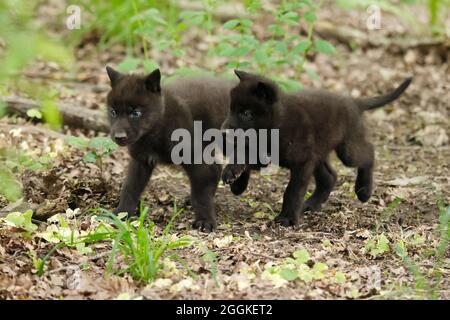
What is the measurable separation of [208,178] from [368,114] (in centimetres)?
396

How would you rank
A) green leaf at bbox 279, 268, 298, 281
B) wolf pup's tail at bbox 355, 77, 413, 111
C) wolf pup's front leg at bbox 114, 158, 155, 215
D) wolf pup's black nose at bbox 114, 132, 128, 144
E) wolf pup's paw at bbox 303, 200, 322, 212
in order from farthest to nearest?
wolf pup's tail at bbox 355, 77, 413, 111 → wolf pup's paw at bbox 303, 200, 322, 212 → wolf pup's front leg at bbox 114, 158, 155, 215 → wolf pup's black nose at bbox 114, 132, 128, 144 → green leaf at bbox 279, 268, 298, 281

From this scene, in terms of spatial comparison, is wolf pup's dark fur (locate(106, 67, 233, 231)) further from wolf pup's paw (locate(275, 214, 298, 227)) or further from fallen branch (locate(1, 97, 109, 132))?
fallen branch (locate(1, 97, 109, 132))

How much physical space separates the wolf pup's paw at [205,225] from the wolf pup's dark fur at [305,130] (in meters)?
0.41

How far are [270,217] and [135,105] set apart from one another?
170cm

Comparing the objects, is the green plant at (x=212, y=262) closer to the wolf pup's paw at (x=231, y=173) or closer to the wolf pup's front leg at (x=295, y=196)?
the wolf pup's paw at (x=231, y=173)

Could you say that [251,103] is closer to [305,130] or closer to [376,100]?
[305,130]

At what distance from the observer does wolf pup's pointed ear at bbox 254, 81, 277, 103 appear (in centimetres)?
601

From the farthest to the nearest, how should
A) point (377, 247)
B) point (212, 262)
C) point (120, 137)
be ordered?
point (120, 137), point (377, 247), point (212, 262)

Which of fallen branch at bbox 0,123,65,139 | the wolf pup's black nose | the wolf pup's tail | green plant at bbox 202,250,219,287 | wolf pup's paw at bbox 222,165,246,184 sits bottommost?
green plant at bbox 202,250,219,287

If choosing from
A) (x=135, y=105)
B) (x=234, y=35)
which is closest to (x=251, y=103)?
(x=135, y=105)

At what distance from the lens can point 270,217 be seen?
6535 millimetres

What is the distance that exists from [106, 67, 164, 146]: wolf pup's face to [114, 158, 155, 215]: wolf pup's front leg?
0.41 meters

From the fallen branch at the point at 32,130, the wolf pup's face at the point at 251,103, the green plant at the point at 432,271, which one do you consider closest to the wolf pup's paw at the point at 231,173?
the wolf pup's face at the point at 251,103

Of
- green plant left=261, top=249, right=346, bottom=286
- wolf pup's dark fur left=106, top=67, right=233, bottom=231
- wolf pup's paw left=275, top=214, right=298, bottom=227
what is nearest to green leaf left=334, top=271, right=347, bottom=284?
green plant left=261, top=249, right=346, bottom=286
